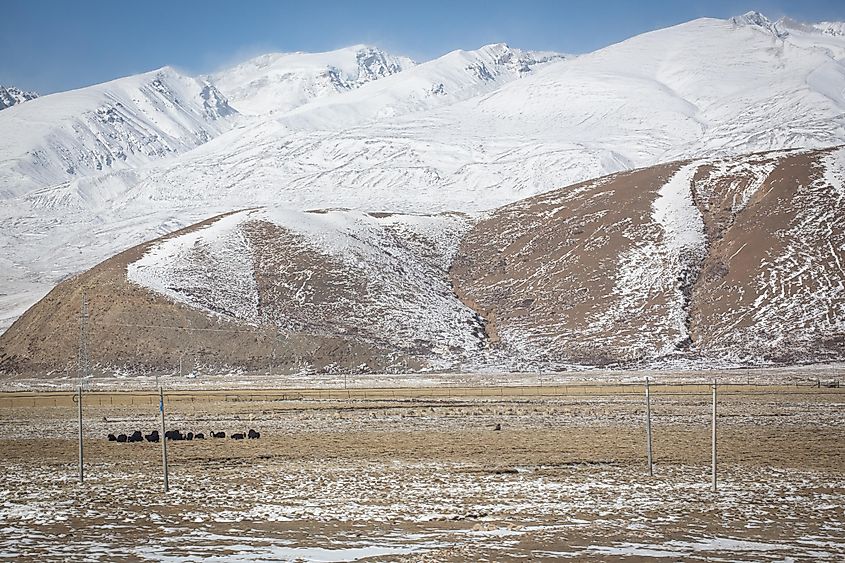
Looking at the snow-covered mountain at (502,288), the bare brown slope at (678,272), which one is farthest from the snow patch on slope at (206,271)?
the bare brown slope at (678,272)

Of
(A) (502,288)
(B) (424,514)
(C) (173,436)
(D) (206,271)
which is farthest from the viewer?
(A) (502,288)

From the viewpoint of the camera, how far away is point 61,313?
116 meters

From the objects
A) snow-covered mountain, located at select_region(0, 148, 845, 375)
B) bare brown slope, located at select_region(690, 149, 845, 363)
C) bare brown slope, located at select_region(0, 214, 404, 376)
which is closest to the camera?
bare brown slope, located at select_region(0, 214, 404, 376)

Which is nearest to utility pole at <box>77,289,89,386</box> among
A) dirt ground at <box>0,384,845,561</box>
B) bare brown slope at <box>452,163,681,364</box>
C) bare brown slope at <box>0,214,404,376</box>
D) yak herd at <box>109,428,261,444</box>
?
bare brown slope at <box>0,214,404,376</box>

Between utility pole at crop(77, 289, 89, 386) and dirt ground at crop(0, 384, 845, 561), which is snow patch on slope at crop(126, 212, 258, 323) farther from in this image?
dirt ground at crop(0, 384, 845, 561)

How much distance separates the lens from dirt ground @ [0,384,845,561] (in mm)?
18422

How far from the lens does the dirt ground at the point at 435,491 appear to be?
18.4 metres

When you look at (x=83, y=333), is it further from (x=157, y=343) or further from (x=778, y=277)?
(x=778, y=277)

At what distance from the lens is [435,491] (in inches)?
987

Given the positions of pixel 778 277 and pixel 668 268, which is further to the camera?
pixel 668 268

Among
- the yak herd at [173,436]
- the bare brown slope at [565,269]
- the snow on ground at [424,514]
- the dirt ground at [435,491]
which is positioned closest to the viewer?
the snow on ground at [424,514]

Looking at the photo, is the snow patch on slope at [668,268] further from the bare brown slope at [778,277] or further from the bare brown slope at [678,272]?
the bare brown slope at [778,277]

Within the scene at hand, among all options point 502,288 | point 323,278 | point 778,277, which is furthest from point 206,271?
point 778,277

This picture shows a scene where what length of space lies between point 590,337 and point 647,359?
30.5 feet
